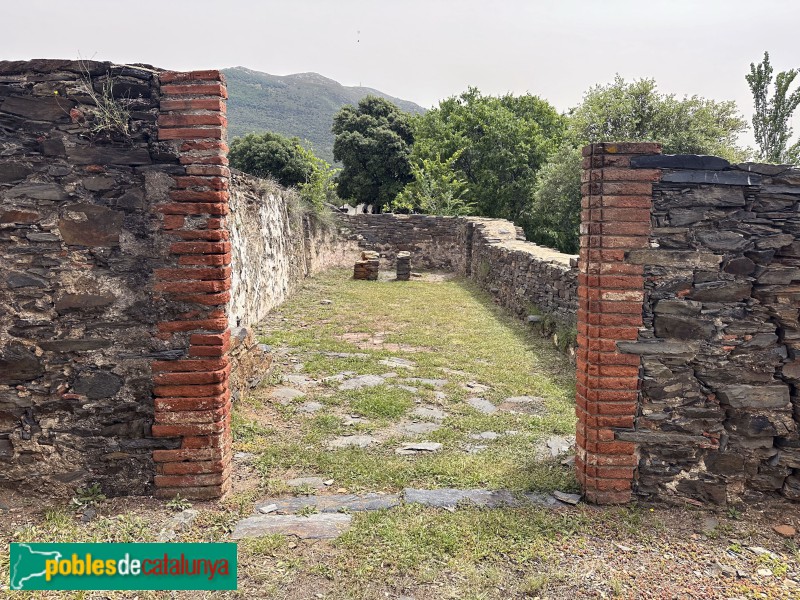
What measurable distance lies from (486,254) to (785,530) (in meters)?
10.8

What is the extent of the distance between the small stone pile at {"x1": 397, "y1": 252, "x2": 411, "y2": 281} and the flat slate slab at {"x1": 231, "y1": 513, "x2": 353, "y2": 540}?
502 inches

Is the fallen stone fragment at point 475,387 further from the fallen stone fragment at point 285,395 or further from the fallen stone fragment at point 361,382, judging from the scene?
the fallen stone fragment at point 285,395

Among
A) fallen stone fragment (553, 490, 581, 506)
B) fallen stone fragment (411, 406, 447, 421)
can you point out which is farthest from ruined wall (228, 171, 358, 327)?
fallen stone fragment (553, 490, 581, 506)

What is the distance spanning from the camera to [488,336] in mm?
8852

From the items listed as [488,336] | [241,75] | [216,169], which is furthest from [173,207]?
[241,75]

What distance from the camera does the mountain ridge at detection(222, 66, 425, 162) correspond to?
70.2 metres

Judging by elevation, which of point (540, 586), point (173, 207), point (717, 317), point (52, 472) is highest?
point (173, 207)

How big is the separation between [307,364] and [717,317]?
451 centimetres

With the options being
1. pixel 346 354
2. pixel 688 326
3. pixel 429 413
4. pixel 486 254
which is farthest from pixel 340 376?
pixel 486 254

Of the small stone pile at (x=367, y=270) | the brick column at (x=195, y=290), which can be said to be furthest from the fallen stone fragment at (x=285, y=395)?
the small stone pile at (x=367, y=270)

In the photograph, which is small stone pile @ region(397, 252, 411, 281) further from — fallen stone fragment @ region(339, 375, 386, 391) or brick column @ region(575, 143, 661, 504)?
brick column @ region(575, 143, 661, 504)

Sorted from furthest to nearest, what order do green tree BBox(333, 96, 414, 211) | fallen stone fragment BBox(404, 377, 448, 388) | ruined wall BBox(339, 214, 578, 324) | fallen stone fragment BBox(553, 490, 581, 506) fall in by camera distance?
green tree BBox(333, 96, 414, 211) → ruined wall BBox(339, 214, 578, 324) → fallen stone fragment BBox(404, 377, 448, 388) → fallen stone fragment BBox(553, 490, 581, 506)

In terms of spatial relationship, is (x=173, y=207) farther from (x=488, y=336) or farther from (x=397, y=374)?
(x=488, y=336)

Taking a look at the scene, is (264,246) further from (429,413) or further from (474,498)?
(474,498)
